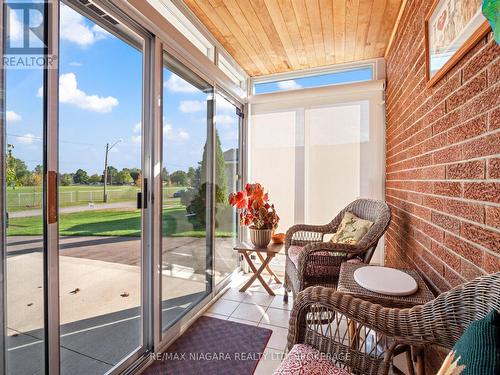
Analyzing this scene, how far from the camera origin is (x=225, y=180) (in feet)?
9.73

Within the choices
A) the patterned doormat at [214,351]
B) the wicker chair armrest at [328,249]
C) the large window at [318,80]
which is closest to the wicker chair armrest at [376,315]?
the wicker chair armrest at [328,249]

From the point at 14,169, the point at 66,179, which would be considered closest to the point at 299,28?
the point at 66,179

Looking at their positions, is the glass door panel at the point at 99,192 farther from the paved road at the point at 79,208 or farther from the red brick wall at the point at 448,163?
the red brick wall at the point at 448,163

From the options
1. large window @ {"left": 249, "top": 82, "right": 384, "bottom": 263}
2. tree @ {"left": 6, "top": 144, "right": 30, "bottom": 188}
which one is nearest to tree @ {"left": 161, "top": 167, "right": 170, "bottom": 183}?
tree @ {"left": 6, "top": 144, "right": 30, "bottom": 188}

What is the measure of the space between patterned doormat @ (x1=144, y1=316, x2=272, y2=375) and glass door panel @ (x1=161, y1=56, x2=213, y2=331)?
205 millimetres

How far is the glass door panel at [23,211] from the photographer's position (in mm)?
1001

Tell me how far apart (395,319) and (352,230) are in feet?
4.18

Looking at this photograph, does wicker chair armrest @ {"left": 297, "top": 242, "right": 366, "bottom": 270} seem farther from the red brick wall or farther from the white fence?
the white fence

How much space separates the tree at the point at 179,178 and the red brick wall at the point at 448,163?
173 centimetres

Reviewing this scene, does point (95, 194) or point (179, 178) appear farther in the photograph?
point (179, 178)

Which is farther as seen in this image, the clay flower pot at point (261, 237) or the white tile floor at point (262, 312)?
the clay flower pot at point (261, 237)

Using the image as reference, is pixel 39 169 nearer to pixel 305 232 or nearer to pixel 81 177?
pixel 81 177

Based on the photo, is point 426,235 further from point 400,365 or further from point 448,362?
point 448,362

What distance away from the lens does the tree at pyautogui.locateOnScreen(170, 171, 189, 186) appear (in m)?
2.02
